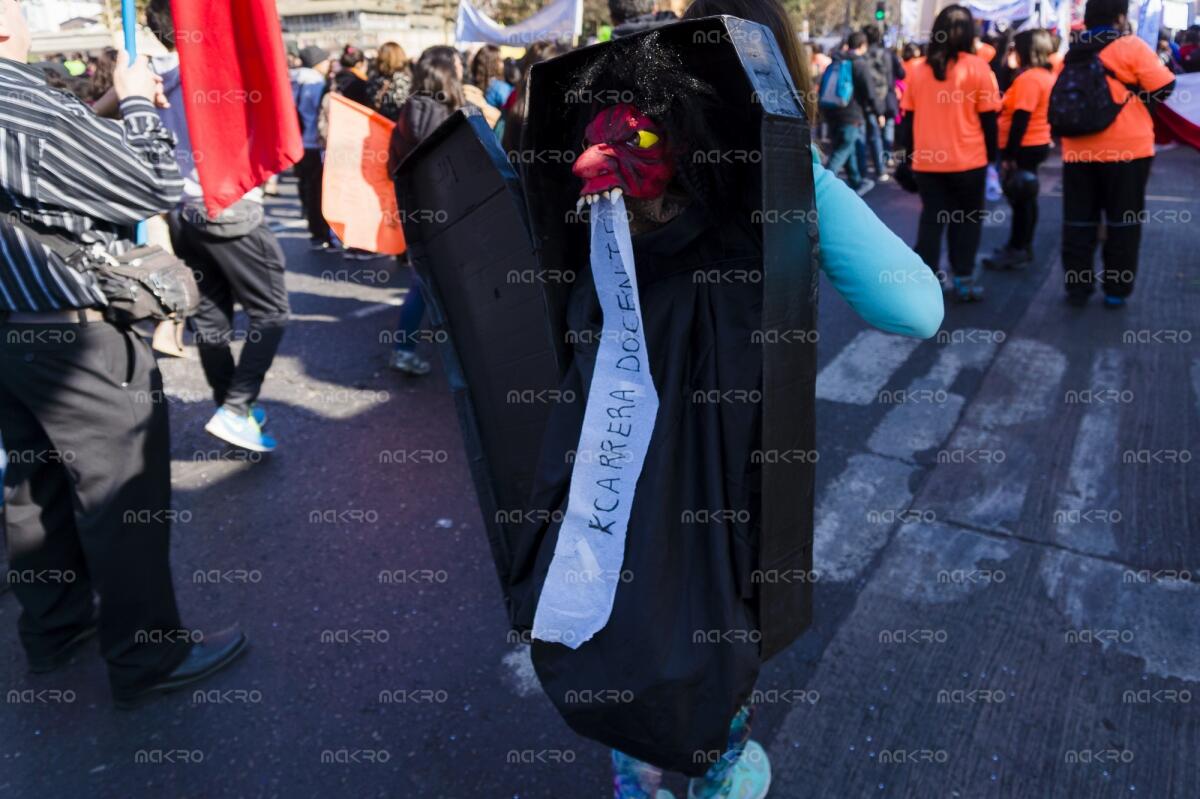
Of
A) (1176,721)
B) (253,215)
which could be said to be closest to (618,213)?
(1176,721)

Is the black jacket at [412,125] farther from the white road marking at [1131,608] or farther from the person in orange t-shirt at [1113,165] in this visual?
the person in orange t-shirt at [1113,165]

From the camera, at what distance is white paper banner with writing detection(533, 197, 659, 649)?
1.51m

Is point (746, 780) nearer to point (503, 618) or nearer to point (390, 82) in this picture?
point (503, 618)

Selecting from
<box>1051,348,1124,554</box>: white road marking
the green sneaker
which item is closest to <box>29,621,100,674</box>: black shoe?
the green sneaker

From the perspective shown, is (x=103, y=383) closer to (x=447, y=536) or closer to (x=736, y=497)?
(x=447, y=536)

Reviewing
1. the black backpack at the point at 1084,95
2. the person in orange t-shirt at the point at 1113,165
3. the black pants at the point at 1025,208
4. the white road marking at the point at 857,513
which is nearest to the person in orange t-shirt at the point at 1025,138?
the black pants at the point at 1025,208

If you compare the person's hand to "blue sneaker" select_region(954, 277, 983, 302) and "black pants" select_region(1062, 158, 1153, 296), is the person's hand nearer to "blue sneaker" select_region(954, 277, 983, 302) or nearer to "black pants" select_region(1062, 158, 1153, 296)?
"blue sneaker" select_region(954, 277, 983, 302)

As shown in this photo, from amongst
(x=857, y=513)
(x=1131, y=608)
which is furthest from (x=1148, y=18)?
(x=1131, y=608)

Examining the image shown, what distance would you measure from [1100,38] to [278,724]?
5984 mm

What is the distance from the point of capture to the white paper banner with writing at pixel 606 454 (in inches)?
59.6

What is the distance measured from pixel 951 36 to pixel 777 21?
16.2 ft

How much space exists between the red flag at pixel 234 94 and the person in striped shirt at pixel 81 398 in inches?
6.6

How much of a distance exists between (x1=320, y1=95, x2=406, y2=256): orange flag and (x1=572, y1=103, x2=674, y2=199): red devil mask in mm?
3413

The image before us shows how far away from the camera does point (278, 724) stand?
2637 millimetres
